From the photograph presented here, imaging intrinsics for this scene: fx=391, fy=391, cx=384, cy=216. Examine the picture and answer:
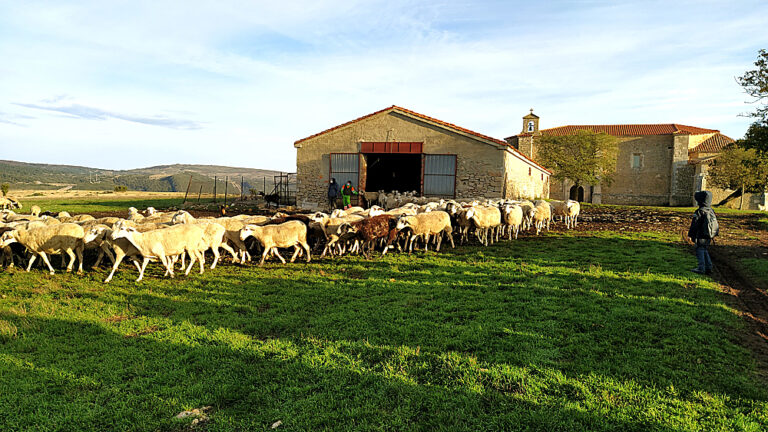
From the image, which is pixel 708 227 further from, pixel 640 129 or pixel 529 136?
pixel 640 129

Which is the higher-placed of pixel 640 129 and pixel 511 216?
pixel 640 129

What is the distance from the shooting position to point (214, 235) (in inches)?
387

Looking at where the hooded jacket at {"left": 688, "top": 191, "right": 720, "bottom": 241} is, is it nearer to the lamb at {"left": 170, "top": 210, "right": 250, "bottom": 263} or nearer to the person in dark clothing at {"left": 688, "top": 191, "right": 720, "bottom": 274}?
the person in dark clothing at {"left": 688, "top": 191, "right": 720, "bottom": 274}

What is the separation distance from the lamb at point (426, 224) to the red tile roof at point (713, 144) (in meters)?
51.6

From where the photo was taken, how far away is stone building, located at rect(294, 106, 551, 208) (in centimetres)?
2194

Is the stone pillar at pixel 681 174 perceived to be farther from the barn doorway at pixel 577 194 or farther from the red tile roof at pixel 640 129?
the barn doorway at pixel 577 194

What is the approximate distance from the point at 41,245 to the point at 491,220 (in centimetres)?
1280

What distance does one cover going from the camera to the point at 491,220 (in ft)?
45.5

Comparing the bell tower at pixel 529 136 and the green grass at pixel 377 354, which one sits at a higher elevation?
the bell tower at pixel 529 136

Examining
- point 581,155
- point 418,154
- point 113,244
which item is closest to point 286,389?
point 113,244

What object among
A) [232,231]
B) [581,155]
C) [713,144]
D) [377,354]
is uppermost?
[713,144]

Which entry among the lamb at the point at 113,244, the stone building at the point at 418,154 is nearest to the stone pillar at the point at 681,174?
the stone building at the point at 418,154

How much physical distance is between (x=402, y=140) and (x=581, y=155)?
3314 centimetres

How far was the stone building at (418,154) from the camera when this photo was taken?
864 inches
